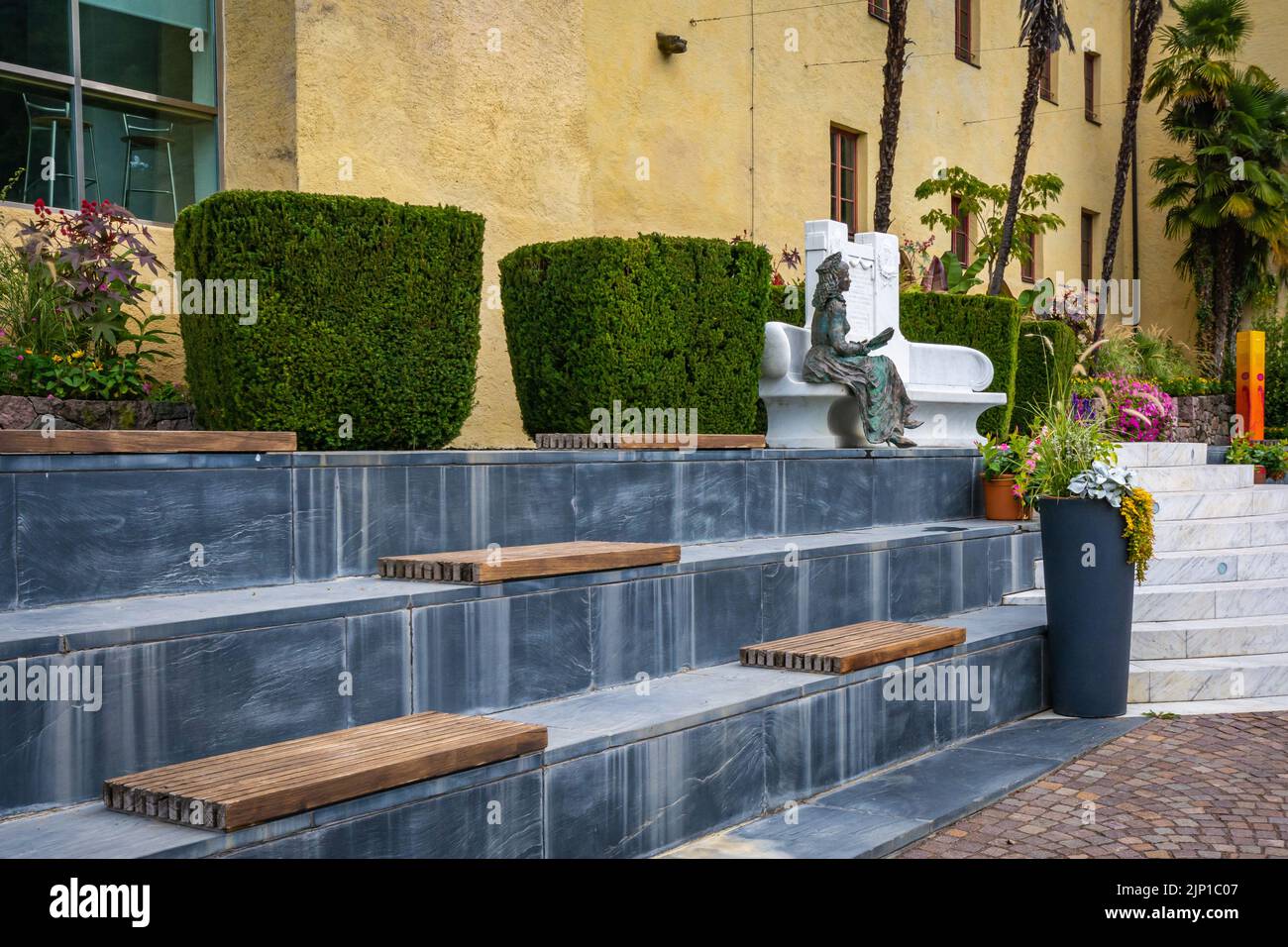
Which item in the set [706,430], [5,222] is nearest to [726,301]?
[706,430]

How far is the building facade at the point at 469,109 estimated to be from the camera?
25.8 ft

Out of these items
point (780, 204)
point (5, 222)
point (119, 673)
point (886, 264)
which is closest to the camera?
point (119, 673)

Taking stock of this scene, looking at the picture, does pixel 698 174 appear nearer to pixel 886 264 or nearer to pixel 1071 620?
pixel 886 264

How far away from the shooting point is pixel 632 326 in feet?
25.3

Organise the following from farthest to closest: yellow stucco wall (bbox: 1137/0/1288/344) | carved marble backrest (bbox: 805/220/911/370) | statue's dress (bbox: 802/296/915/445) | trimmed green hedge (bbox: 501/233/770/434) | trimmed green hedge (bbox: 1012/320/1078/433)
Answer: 1. yellow stucco wall (bbox: 1137/0/1288/344)
2. trimmed green hedge (bbox: 1012/320/1078/433)
3. carved marble backrest (bbox: 805/220/911/370)
4. statue's dress (bbox: 802/296/915/445)
5. trimmed green hedge (bbox: 501/233/770/434)

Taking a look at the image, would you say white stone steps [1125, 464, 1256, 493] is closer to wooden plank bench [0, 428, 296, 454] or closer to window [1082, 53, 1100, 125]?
wooden plank bench [0, 428, 296, 454]

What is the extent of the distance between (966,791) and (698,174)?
9.41m

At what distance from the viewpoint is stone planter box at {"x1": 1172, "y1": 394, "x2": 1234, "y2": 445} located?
19.7 m

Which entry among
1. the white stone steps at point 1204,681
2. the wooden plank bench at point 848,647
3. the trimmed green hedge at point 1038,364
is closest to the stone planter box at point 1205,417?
the trimmed green hedge at point 1038,364

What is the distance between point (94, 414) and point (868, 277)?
604cm

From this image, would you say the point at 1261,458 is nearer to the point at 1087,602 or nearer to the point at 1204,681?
the point at 1204,681

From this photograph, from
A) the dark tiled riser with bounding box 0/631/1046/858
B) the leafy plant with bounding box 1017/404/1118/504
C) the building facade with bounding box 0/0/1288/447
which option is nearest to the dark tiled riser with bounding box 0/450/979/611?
the dark tiled riser with bounding box 0/631/1046/858

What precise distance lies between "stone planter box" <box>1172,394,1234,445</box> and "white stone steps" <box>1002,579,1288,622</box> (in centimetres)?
1167
